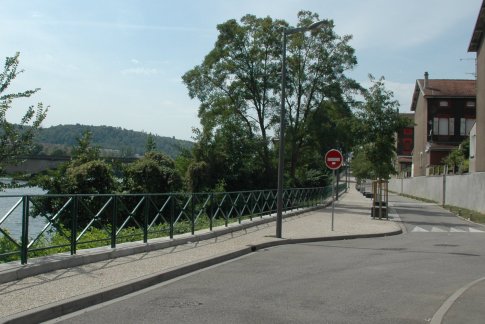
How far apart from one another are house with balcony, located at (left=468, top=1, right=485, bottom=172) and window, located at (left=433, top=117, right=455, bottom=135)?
23525 mm

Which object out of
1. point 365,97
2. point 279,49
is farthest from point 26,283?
point 279,49

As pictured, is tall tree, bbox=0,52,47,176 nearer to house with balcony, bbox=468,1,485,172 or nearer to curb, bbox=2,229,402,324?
curb, bbox=2,229,402,324

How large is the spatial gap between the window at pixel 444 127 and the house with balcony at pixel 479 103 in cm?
2352

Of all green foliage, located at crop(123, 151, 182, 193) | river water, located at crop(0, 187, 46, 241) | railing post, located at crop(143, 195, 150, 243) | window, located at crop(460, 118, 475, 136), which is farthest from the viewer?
window, located at crop(460, 118, 475, 136)

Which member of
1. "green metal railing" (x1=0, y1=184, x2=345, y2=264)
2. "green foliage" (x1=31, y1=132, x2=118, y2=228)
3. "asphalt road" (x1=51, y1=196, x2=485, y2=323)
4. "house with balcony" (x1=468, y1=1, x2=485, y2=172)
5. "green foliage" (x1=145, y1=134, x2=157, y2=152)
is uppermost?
"house with balcony" (x1=468, y1=1, x2=485, y2=172)

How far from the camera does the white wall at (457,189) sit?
3416cm

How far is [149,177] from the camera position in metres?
26.2

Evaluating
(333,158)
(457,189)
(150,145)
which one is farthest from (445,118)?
(333,158)

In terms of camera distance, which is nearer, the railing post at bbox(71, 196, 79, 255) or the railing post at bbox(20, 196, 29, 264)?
the railing post at bbox(20, 196, 29, 264)

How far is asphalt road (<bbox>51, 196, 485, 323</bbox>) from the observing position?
6.85m

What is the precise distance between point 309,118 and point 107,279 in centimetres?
2997

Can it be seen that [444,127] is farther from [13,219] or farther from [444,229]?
[13,219]

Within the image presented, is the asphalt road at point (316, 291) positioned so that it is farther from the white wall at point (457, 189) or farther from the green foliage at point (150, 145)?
the white wall at point (457, 189)

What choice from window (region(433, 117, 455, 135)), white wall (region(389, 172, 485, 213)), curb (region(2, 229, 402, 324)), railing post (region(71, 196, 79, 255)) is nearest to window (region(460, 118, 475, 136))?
window (region(433, 117, 455, 135))
